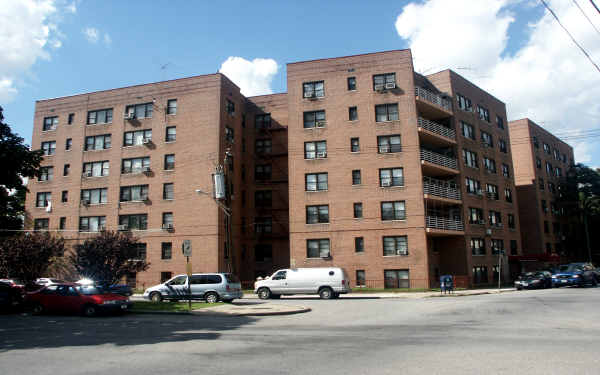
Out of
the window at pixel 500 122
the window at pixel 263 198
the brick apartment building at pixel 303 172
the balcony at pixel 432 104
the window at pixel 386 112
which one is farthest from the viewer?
the window at pixel 500 122

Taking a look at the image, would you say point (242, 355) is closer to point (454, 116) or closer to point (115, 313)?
point (115, 313)

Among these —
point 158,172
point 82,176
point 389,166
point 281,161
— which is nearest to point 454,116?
point 389,166

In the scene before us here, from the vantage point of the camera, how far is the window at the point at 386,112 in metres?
38.1

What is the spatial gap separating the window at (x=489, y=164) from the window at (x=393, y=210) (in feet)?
43.7

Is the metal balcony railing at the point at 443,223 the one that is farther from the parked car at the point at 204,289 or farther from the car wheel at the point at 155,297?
the car wheel at the point at 155,297

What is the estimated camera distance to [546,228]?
55750 millimetres

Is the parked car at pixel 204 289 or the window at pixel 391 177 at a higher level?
the window at pixel 391 177

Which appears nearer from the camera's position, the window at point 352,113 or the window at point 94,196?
the window at point 352,113

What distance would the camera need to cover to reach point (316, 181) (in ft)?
126

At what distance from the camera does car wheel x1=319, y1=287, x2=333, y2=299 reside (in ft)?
87.7

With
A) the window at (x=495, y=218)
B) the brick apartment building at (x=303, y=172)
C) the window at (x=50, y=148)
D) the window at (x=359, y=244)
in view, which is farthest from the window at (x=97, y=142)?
the window at (x=495, y=218)

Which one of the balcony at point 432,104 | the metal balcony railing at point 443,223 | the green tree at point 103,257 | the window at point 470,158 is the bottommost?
the green tree at point 103,257

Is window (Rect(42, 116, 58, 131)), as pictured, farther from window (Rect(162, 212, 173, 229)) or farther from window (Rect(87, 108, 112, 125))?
window (Rect(162, 212, 173, 229))

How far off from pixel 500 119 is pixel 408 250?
75.7 feet
